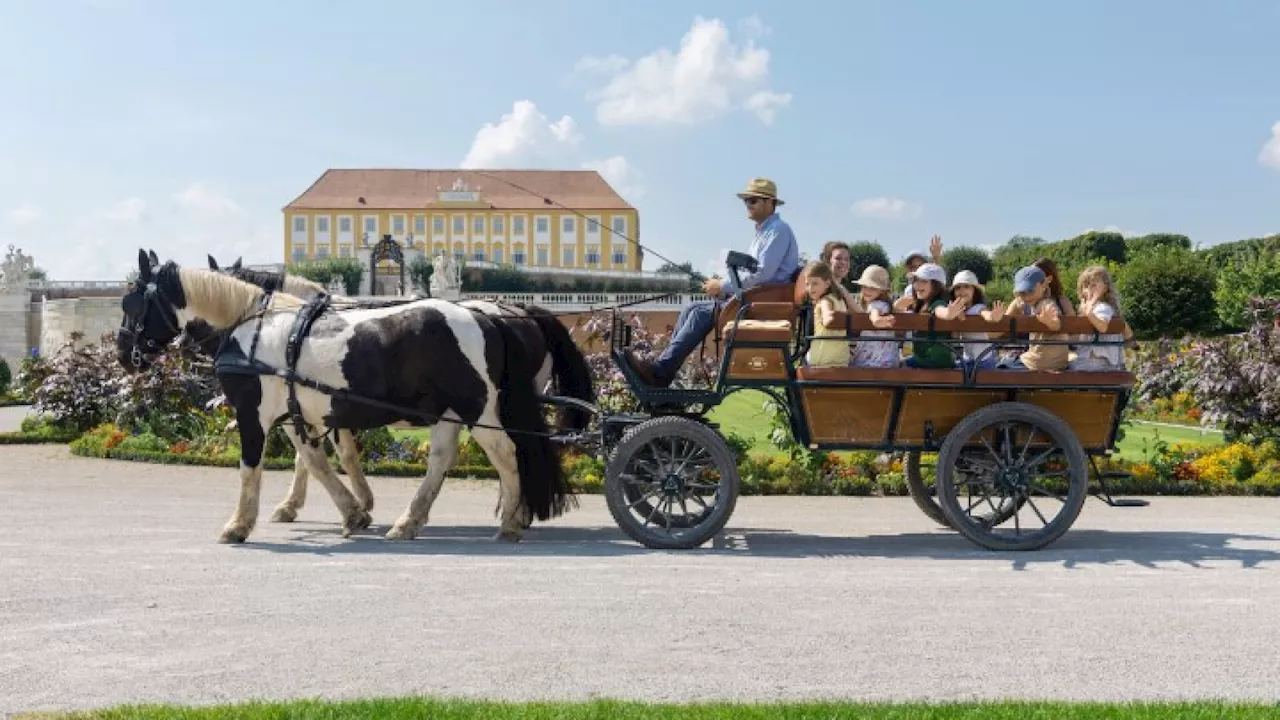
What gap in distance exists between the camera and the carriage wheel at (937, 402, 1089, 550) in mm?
7203

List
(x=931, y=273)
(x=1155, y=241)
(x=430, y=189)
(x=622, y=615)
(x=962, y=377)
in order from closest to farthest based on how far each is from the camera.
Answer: (x=622, y=615), (x=962, y=377), (x=931, y=273), (x=1155, y=241), (x=430, y=189)

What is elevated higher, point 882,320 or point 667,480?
point 882,320

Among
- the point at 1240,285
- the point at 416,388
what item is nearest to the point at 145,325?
the point at 416,388

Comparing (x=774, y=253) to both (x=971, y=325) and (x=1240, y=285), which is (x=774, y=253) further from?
(x=1240, y=285)

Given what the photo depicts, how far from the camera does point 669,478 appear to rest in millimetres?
7273

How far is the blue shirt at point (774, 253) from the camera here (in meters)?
7.41

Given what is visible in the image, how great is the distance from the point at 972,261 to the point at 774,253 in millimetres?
58365

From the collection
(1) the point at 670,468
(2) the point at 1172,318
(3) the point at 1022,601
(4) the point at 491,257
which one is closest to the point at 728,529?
(1) the point at 670,468

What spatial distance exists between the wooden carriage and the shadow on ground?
220 mm

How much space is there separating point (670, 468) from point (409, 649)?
2.73m

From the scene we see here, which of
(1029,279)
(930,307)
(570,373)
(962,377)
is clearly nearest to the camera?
(962,377)

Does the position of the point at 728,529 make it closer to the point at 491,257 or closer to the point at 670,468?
the point at 670,468

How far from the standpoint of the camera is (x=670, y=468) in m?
7.30

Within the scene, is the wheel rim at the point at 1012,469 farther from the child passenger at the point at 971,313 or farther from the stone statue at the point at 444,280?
the stone statue at the point at 444,280
